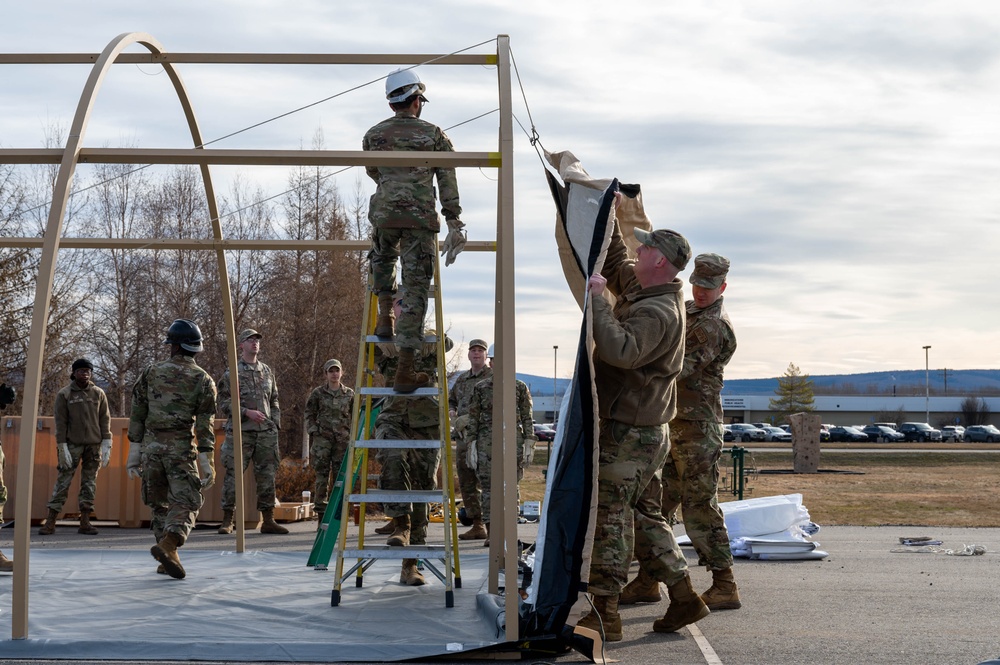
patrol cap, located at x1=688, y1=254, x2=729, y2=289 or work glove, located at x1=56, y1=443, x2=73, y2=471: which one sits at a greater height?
patrol cap, located at x1=688, y1=254, x2=729, y2=289

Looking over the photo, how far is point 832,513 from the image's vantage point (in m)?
17.7

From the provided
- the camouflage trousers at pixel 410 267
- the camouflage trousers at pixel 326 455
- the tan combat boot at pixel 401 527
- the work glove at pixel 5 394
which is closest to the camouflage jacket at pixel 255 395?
the camouflage trousers at pixel 326 455

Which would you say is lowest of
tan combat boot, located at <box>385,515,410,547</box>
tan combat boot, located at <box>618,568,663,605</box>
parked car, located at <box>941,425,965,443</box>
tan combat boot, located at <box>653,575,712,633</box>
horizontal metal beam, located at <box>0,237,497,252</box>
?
parked car, located at <box>941,425,965,443</box>

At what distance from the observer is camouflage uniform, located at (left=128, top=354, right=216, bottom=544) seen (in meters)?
8.58

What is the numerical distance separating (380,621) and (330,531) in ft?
8.01

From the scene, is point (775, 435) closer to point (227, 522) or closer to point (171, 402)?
point (227, 522)

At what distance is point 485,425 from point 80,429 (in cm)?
499

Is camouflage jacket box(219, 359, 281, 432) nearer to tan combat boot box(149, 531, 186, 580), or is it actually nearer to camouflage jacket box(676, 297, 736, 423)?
tan combat boot box(149, 531, 186, 580)

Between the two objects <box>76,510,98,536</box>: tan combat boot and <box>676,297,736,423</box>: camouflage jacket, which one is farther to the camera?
<box>76,510,98,536</box>: tan combat boot

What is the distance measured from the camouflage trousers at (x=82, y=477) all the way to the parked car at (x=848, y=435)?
76.6 m

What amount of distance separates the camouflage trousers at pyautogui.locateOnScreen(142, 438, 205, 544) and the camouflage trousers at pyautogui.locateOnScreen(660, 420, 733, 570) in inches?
Answer: 151

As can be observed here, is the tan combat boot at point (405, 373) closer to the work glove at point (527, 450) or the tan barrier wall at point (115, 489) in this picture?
the work glove at point (527, 450)

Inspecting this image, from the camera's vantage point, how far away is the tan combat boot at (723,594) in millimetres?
7469

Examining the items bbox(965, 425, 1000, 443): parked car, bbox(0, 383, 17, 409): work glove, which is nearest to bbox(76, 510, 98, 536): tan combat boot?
bbox(0, 383, 17, 409): work glove
